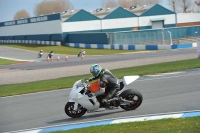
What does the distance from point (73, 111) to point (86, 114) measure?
2.33 feet

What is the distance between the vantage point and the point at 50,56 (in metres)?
39.5

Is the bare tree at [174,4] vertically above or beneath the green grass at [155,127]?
above

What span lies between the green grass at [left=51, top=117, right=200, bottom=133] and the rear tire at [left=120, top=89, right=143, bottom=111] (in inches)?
75.8

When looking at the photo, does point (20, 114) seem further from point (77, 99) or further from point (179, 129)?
point (179, 129)

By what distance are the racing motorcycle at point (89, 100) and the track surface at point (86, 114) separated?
0.19m

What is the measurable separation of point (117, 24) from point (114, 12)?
2.03 metres

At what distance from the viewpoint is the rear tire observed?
10.4 m

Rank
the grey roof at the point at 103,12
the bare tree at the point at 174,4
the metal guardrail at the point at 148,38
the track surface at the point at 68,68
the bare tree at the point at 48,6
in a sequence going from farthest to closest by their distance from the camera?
the bare tree at the point at 174,4 → the grey roof at the point at 103,12 → the metal guardrail at the point at 148,38 → the track surface at the point at 68,68 → the bare tree at the point at 48,6

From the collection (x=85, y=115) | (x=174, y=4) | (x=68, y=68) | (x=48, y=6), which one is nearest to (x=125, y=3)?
(x=174, y=4)

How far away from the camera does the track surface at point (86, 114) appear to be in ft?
33.2

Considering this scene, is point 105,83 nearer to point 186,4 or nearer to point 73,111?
point 73,111

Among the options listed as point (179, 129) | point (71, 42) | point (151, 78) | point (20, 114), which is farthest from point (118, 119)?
point (71, 42)

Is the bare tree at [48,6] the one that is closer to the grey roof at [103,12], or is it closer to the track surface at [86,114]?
the track surface at [86,114]

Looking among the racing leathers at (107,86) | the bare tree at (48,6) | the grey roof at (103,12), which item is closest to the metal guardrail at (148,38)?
the grey roof at (103,12)
